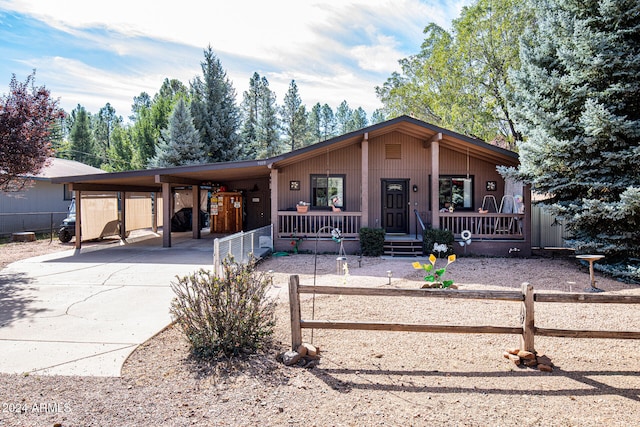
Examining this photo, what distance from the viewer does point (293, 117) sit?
39312 millimetres

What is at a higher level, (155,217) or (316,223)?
(155,217)

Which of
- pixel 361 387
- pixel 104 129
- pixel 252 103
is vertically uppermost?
pixel 104 129

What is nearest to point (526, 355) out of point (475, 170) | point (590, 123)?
point (590, 123)

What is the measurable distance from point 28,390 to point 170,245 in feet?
33.1

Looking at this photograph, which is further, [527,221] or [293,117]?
[293,117]

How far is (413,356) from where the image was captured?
13.8 ft

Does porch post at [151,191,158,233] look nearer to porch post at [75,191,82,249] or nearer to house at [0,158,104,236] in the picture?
house at [0,158,104,236]

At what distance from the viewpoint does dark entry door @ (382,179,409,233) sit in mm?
13352

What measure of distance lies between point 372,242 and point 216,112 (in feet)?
60.0

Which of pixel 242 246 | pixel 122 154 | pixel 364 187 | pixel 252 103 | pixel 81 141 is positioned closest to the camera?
pixel 242 246

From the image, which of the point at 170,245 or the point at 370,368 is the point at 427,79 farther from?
the point at 370,368

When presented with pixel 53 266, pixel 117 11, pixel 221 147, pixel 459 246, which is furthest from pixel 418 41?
pixel 53 266

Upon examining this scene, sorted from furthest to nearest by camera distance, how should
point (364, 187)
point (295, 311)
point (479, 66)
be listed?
point (479, 66) → point (364, 187) → point (295, 311)

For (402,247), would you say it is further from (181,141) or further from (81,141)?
(81,141)
